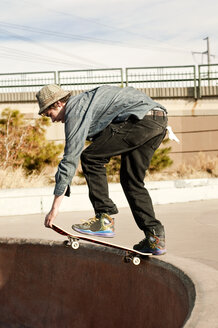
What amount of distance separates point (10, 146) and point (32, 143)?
0.61 metres

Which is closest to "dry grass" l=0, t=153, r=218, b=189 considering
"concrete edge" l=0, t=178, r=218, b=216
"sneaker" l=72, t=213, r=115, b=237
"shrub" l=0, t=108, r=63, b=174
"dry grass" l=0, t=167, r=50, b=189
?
"dry grass" l=0, t=167, r=50, b=189

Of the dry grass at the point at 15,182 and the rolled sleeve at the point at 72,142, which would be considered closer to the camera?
the rolled sleeve at the point at 72,142

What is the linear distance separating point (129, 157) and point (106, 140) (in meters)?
0.30

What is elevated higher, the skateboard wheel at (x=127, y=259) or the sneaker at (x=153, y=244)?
the sneaker at (x=153, y=244)

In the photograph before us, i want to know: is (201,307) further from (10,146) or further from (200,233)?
(10,146)

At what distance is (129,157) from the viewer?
16.7 ft

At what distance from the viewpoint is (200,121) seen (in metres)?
20.4

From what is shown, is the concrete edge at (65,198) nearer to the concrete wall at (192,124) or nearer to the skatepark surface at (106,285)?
the skatepark surface at (106,285)

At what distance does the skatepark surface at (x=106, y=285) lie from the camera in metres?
4.26

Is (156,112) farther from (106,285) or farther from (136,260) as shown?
(106,285)

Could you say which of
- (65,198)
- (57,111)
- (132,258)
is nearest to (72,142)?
(57,111)

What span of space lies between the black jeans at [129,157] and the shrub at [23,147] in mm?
9199

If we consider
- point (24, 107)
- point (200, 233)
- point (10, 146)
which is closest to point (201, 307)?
point (200, 233)

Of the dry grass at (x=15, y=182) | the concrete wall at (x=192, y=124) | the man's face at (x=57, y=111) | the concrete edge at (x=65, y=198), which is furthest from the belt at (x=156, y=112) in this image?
the concrete wall at (x=192, y=124)
